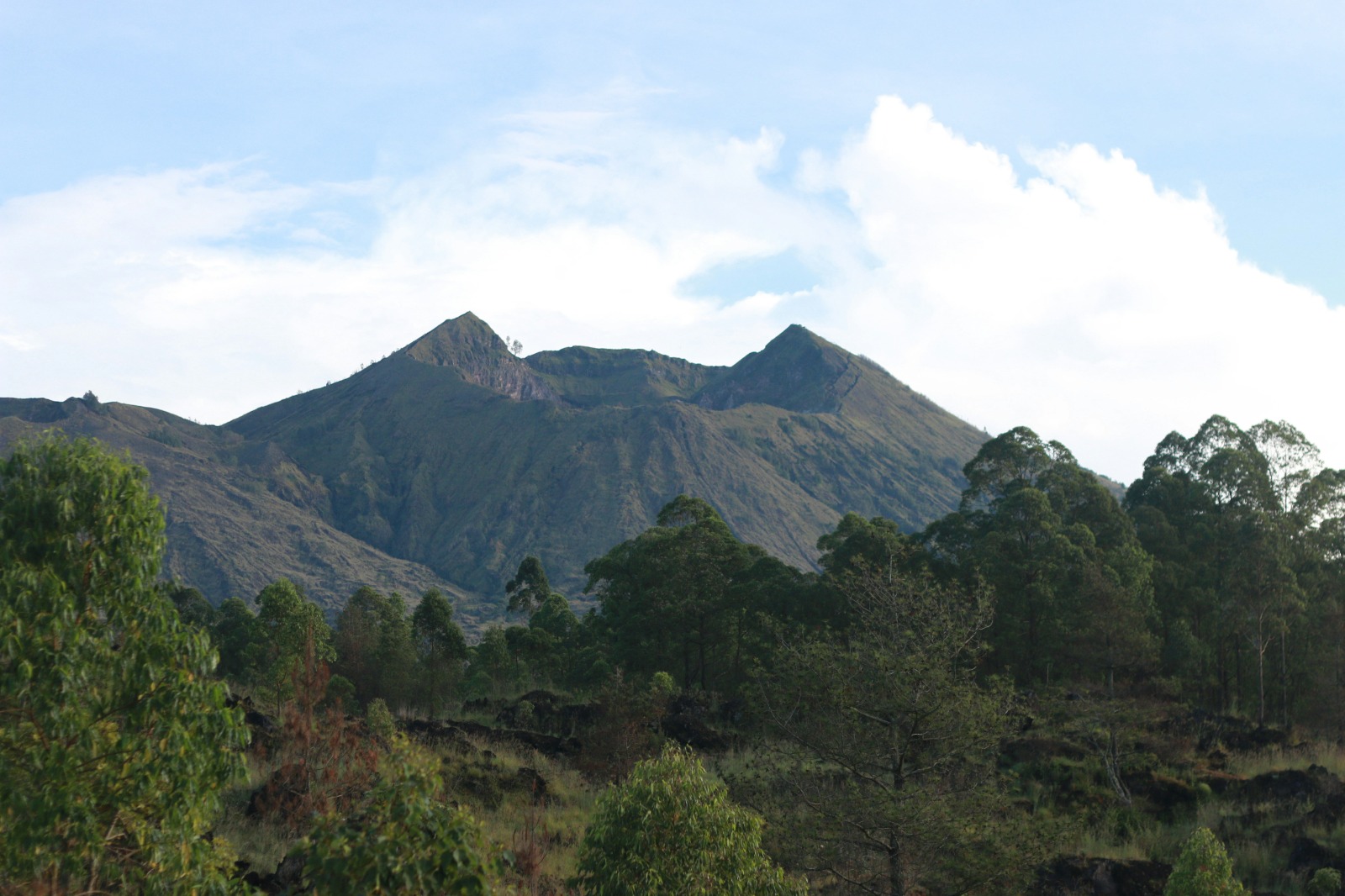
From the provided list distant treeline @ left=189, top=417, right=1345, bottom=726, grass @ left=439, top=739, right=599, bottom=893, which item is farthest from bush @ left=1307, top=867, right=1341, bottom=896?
grass @ left=439, top=739, right=599, bottom=893

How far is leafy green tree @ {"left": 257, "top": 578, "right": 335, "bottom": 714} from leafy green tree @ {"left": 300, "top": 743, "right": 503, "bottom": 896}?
1021 inches

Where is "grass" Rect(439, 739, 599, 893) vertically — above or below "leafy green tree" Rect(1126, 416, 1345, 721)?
below

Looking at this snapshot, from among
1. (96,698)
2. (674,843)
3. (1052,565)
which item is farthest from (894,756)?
(1052,565)

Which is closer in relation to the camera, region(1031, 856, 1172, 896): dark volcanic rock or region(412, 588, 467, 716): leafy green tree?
region(1031, 856, 1172, 896): dark volcanic rock

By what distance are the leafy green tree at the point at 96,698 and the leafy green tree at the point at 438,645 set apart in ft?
129

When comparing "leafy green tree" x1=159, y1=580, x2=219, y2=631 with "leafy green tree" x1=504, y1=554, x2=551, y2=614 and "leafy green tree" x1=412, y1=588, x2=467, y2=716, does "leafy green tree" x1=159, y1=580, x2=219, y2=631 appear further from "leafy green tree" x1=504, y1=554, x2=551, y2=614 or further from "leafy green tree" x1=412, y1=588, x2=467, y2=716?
"leafy green tree" x1=504, y1=554, x2=551, y2=614

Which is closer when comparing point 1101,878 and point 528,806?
point 1101,878

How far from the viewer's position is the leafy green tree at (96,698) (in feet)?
26.8

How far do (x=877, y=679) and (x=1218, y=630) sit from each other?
28.9 meters

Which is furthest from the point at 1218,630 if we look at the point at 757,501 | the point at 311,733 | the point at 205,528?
the point at 205,528

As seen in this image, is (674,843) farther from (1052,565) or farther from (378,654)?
Result: (378,654)

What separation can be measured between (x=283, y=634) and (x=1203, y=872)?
3404 cm

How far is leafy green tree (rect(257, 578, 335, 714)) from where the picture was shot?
3496 centimetres

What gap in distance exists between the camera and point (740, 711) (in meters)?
36.3
